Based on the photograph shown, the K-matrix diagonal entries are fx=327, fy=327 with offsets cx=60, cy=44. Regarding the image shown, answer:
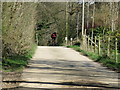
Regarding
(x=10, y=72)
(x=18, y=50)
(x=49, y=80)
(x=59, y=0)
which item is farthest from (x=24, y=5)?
(x=59, y=0)

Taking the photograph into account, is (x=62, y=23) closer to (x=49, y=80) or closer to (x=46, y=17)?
(x=46, y=17)

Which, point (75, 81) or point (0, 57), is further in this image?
point (0, 57)

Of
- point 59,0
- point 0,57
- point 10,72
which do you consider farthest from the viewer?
point 59,0

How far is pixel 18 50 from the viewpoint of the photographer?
18.0 meters

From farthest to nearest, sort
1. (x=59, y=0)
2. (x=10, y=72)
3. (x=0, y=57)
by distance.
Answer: (x=59, y=0), (x=0, y=57), (x=10, y=72)

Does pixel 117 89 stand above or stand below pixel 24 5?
below

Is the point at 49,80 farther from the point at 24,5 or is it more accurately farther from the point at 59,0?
the point at 59,0

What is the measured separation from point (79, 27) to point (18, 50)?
31725 mm

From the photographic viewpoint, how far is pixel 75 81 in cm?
1014

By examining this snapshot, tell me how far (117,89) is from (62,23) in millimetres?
39572

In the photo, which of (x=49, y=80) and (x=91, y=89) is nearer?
(x=91, y=89)

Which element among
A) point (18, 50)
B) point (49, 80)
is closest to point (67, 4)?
point (18, 50)

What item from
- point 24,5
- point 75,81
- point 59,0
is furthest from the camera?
point 59,0

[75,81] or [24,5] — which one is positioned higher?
[24,5]
